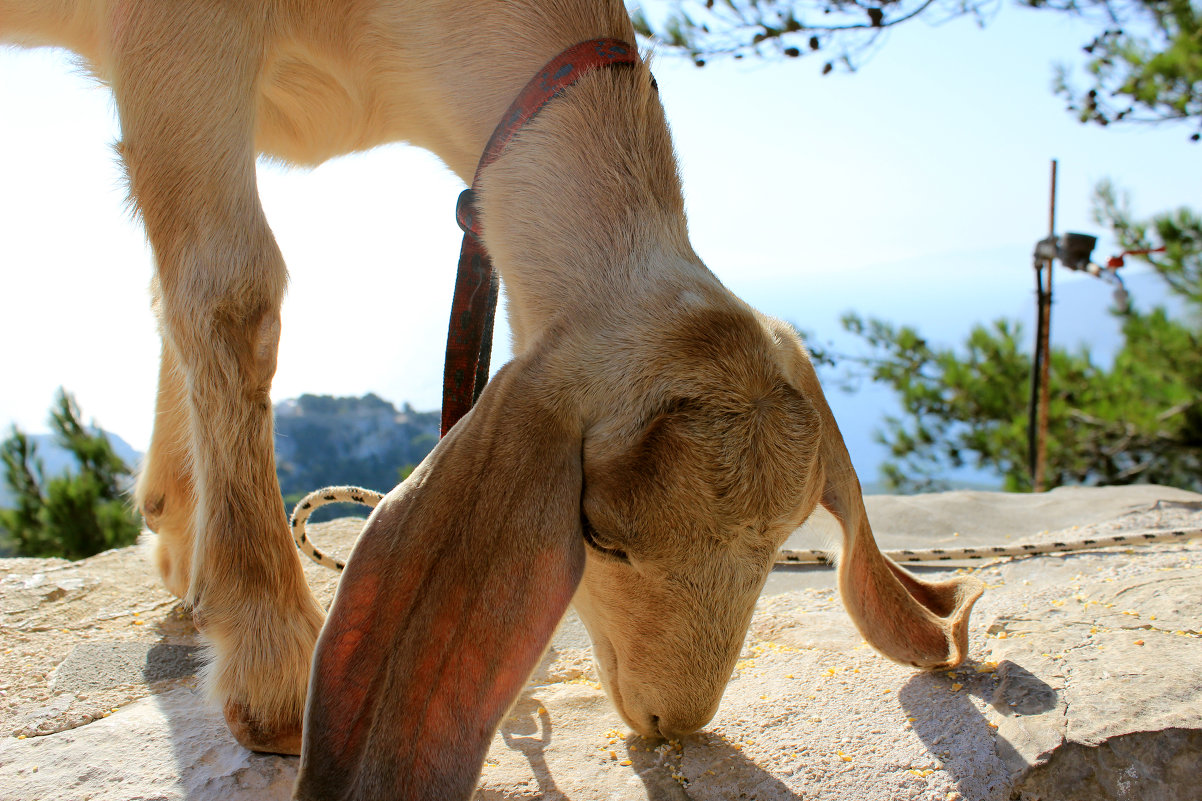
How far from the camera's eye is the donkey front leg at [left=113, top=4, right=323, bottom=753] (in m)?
2.26

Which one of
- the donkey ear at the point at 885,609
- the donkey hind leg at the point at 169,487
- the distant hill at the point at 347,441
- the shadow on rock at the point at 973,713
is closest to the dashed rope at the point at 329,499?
the donkey hind leg at the point at 169,487

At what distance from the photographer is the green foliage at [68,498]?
20.6 ft

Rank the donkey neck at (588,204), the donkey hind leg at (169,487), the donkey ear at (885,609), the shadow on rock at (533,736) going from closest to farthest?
the donkey neck at (588,204)
the shadow on rock at (533,736)
the donkey ear at (885,609)
the donkey hind leg at (169,487)

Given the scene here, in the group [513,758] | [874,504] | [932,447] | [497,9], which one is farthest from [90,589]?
[932,447]

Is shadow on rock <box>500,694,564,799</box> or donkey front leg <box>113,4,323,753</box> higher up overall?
donkey front leg <box>113,4,323,753</box>

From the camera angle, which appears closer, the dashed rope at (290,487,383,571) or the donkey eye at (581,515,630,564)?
the donkey eye at (581,515,630,564)

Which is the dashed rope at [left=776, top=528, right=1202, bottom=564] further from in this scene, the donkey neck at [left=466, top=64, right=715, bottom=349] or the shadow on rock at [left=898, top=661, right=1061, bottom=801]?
the donkey neck at [left=466, top=64, right=715, bottom=349]

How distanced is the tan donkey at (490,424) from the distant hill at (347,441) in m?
2.79

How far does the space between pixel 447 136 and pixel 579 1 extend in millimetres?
574

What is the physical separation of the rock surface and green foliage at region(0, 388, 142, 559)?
325 cm

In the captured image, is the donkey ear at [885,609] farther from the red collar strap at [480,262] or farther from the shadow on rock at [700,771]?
the red collar strap at [480,262]

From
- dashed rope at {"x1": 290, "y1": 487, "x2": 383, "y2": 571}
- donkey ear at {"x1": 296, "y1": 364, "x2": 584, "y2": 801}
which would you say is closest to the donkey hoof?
dashed rope at {"x1": 290, "y1": 487, "x2": 383, "y2": 571}

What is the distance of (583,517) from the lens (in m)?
1.66

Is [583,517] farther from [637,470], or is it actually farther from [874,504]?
[874,504]
